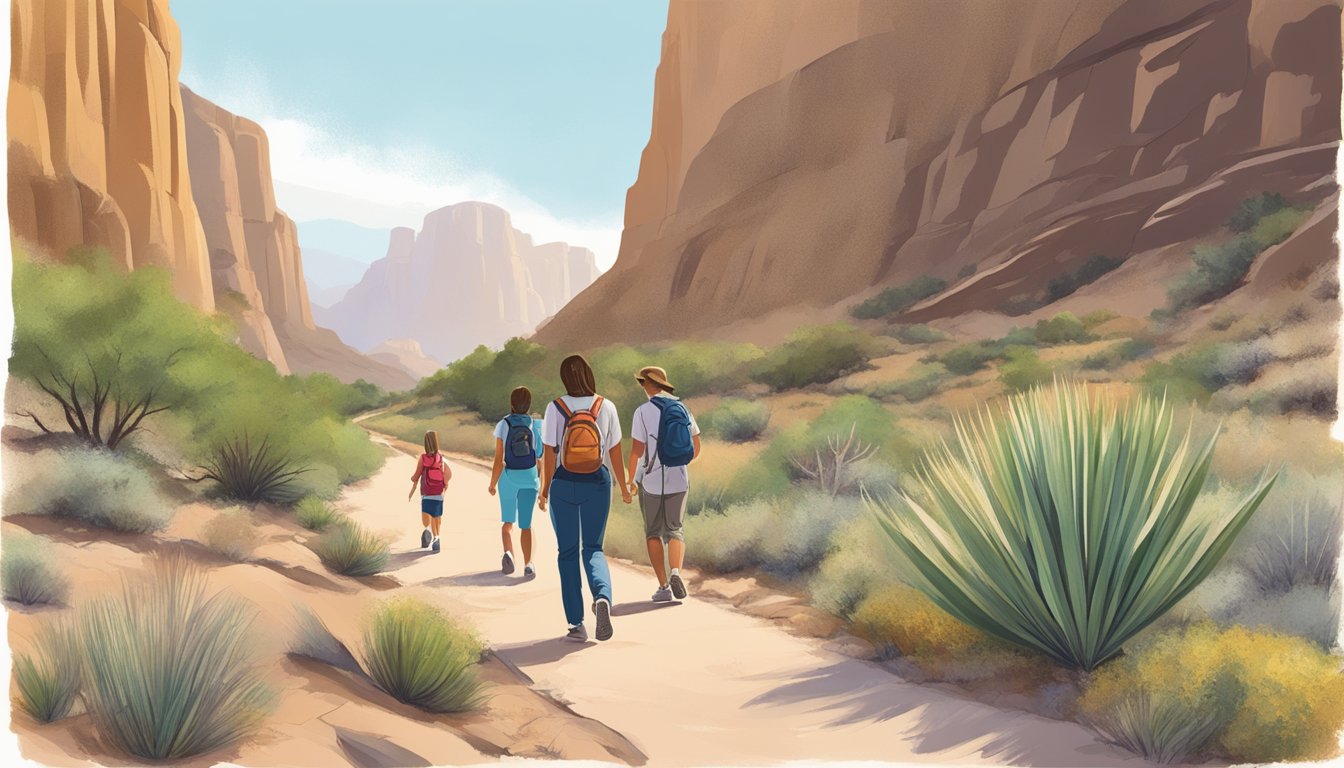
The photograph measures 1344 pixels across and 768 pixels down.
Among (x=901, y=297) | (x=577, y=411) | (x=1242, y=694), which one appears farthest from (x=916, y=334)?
(x=1242, y=694)

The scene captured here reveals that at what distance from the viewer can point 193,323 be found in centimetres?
1183

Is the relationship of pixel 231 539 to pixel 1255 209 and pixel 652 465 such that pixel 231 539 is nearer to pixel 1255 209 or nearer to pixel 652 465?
pixel 652 465

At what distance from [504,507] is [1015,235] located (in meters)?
38.2

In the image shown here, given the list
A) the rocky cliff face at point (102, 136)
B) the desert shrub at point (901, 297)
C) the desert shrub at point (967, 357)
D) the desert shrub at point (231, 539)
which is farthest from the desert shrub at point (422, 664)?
the desert shrub at point (901, 297)

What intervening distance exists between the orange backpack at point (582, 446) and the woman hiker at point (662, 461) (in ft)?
3.08

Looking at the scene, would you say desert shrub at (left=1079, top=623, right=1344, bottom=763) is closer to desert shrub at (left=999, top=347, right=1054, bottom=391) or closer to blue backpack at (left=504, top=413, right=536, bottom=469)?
blue backpack at (left=504, top=413, right=536, bottom=469)

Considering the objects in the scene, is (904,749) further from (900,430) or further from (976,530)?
(900,430)

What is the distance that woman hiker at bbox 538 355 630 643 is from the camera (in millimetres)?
6156

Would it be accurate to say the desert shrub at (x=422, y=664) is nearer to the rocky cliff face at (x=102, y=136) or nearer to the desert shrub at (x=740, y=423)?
the desert shrub at (x=740, y=423)

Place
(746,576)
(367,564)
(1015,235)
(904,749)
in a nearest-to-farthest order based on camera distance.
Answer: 1. (904,749)
2. (367,564)
3. (746,576)
4. (1015,235)

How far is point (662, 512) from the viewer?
297 inches

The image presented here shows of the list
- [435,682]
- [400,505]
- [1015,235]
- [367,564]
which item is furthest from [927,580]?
[1015,235]

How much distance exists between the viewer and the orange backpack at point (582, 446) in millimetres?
6129

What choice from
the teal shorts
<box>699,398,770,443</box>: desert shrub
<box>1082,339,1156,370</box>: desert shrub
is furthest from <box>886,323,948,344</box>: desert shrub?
the teal shorts
